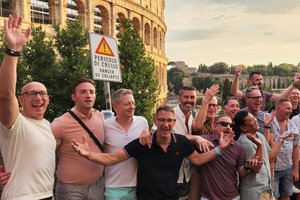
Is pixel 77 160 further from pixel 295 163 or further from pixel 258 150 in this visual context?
pixel 295 163

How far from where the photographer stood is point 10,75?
278cm

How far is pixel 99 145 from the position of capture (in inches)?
153

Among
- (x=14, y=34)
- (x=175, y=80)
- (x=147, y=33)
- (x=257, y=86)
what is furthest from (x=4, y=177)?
(x=175, y=80)

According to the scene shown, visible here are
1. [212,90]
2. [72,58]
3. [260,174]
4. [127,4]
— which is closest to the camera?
[260,174]

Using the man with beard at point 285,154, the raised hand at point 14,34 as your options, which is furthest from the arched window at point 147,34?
the raised hand at point 14,34

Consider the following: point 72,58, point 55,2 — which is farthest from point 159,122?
point 55,2

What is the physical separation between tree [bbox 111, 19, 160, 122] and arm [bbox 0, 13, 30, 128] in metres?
15.1

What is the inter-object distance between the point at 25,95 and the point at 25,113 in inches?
7.1

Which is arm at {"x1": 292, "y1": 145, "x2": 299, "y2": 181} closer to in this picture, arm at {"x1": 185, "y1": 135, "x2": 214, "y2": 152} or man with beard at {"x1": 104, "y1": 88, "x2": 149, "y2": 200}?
arm at {"x1": 185, "y1": 135, "x2": 214, "y2": 152}

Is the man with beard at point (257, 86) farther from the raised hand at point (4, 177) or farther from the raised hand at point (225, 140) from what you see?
the raised hand at point (4, 177)

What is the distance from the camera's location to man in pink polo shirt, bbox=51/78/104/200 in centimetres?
373

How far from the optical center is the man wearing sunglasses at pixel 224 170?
4023 mm

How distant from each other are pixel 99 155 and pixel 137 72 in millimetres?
15289

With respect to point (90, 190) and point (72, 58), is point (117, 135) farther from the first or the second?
point (72, 58)
